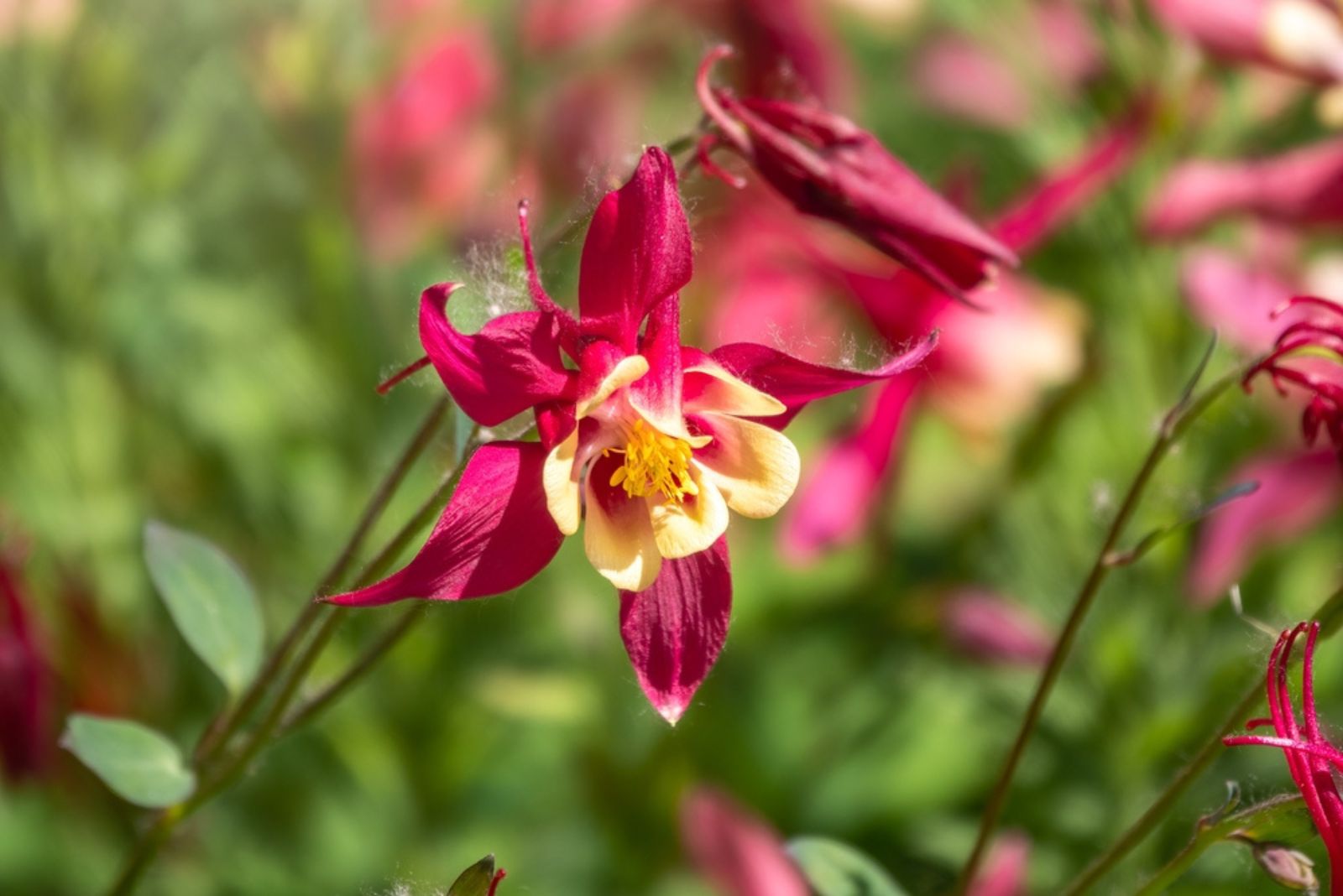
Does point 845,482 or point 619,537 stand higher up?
point 619,537

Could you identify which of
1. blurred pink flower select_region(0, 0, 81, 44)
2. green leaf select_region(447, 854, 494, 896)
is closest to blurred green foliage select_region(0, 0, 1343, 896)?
blurred pink flower select_region(0, 0, 81, 44)

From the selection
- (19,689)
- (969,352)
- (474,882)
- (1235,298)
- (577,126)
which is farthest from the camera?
(577,126)

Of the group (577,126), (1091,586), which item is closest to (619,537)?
(1091,586)

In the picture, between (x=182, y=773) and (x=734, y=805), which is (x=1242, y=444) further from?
(x=182, y=773)

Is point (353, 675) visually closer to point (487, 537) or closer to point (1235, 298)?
point (487, 537)

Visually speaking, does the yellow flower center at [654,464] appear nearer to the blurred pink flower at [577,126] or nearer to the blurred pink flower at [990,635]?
the blurred pink flower at [990,635]

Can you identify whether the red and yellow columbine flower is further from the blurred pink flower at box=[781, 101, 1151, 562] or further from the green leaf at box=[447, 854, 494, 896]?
the blurred pink flower at box=[781, 101, 1151, 562]

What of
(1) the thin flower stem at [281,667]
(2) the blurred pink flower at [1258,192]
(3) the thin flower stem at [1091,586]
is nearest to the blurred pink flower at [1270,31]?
(2) the blurred pink flower at [1258,192]
